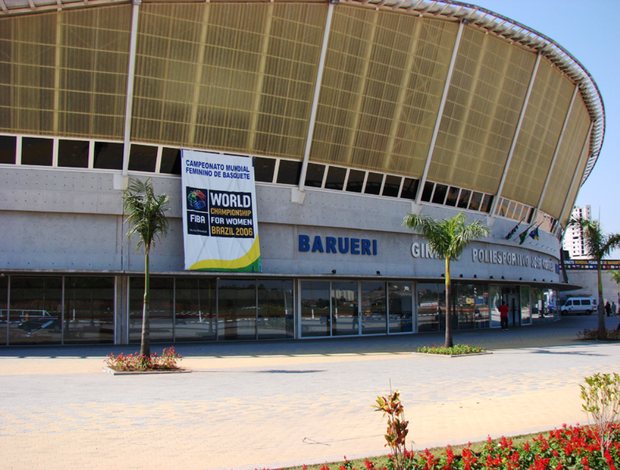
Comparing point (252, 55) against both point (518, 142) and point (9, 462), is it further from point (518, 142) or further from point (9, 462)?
point (9, 462)

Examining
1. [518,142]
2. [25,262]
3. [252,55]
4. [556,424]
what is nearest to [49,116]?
[25,262]

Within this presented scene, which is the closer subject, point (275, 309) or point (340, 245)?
point (275, 309)

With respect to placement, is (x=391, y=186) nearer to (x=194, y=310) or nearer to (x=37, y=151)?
(x=194, y=310)

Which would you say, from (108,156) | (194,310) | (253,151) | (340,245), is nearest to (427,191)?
(340,245)

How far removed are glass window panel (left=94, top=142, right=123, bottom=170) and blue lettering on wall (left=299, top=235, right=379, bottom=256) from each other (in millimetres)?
9558

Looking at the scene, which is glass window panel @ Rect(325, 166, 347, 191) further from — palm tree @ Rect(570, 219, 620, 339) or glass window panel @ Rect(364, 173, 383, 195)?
palm tree @ Rect(570, 219, 620, 339)

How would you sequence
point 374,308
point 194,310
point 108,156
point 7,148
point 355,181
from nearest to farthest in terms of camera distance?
point 7,148
point 108,156
point 194,310
point 355,181
point 374,308

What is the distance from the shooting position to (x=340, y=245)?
29391mm

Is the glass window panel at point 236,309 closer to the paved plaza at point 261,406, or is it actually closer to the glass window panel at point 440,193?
the paved plaza at point 261,406

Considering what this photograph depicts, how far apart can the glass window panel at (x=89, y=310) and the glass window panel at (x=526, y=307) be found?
3153cm

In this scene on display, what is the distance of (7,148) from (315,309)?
16.2 m

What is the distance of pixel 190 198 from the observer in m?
25.0

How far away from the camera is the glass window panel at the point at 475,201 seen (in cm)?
3491

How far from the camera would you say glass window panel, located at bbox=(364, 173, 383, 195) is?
30.3 m
